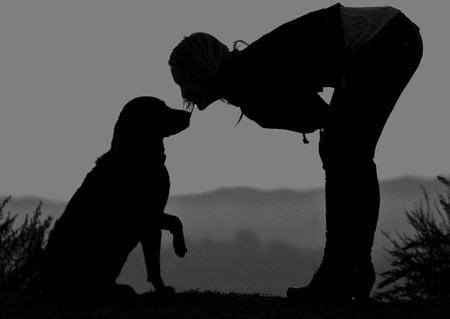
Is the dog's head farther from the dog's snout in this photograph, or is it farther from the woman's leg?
the woman's leg

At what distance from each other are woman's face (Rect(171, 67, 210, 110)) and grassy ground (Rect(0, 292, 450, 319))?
128 cm

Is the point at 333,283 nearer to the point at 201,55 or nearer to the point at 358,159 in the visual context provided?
the point at 358,159

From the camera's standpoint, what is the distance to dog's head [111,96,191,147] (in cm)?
455

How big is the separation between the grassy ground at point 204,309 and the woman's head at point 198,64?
4.26 feet

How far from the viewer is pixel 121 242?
4.35m

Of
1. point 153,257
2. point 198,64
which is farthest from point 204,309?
point 198,64

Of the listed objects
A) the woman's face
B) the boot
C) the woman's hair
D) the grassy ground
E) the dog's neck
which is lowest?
the grassy ground

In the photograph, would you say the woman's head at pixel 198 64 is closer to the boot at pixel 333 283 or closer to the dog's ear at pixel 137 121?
the dog's ear at pixel 137 121

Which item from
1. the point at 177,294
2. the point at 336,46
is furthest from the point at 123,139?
the point at 336,46

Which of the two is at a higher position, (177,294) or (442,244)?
(442,244)

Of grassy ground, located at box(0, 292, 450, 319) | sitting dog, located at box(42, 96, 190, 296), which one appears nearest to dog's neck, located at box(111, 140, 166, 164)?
sitting dog, located at box(42, 96, 190, 296)

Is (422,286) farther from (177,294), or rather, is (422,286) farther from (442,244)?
(177,294)

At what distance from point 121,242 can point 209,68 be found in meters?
1.23

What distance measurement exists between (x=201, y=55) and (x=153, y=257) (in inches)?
51.8
